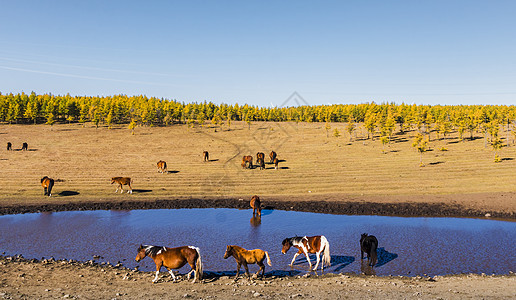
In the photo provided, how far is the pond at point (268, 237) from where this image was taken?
57.9ft

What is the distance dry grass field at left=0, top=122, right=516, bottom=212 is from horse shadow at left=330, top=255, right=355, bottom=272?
16630 millimetres

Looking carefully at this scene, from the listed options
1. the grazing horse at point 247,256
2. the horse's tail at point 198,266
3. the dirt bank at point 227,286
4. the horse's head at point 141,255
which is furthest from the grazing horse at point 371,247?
the horse's head at point 141,255

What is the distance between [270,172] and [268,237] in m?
25.9

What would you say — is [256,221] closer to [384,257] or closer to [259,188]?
[384,257]

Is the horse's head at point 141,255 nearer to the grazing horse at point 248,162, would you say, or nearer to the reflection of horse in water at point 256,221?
the reflection of horse in water at point 256,221

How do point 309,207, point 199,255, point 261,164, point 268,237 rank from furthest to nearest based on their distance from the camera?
point 261,164, point 309,207, point 268,237, point 199,255

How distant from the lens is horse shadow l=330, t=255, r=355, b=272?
17.2 m

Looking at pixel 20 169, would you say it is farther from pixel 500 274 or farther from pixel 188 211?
pixel 500 274

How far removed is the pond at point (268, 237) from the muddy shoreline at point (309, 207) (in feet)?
4.41

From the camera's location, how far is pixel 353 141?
8212 centimetres

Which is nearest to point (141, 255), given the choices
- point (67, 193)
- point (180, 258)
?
point (180, 258)

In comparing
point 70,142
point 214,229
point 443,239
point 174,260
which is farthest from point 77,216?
point 70,142

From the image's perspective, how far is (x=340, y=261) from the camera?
58.8ft

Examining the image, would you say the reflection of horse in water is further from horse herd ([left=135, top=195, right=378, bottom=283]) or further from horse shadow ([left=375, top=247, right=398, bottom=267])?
horse shadow ([left=375, top=247, right=398, bottom=267])
